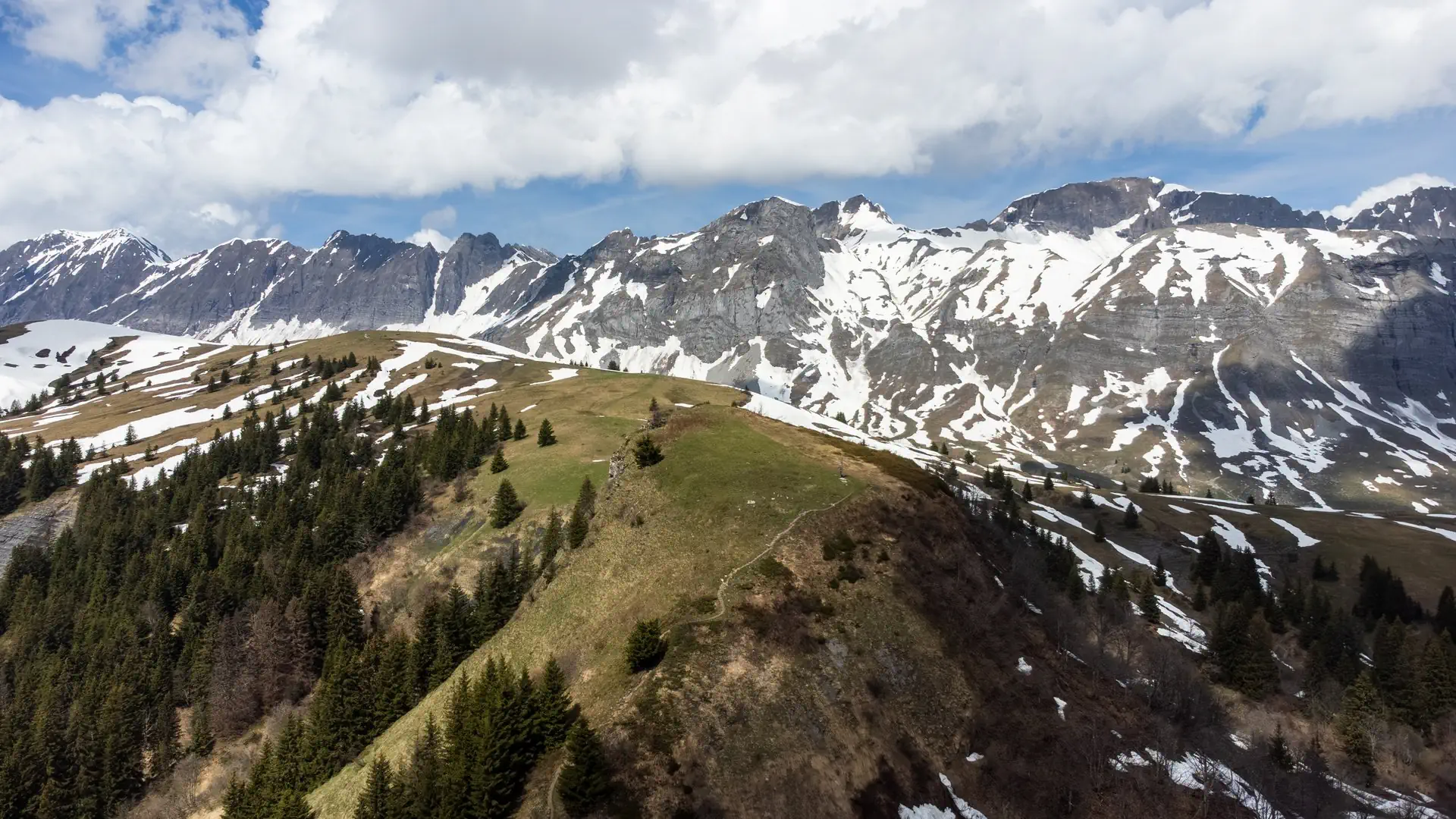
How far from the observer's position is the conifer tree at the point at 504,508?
318 ft

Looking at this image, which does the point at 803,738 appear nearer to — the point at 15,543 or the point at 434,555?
the point at 434,555

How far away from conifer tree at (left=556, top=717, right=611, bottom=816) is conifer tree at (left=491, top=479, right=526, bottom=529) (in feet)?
188

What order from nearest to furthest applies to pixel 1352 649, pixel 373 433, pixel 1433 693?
pixel 1433 693 < pixel 1352 649 < pixel 373 433

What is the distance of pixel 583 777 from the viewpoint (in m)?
41.3

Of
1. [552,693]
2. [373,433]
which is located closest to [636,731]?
[552,693]

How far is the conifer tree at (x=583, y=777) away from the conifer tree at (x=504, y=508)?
57319mm

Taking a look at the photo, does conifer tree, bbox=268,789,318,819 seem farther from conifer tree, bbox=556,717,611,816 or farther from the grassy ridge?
conifer tree, bbox=556,717,611,816

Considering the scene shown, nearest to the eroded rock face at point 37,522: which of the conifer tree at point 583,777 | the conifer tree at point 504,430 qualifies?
the conifer tree at point 504,430

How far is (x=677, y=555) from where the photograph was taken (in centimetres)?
6322

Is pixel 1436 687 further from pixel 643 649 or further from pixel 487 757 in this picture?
pixel 487 757

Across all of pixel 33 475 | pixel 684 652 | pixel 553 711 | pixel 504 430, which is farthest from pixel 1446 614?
pixel 33 475

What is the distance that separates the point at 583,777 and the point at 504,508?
6020 centimetres

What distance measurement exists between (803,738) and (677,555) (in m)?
19.2

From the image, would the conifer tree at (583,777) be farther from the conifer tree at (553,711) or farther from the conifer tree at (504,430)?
the conifer tree at (504,430)
